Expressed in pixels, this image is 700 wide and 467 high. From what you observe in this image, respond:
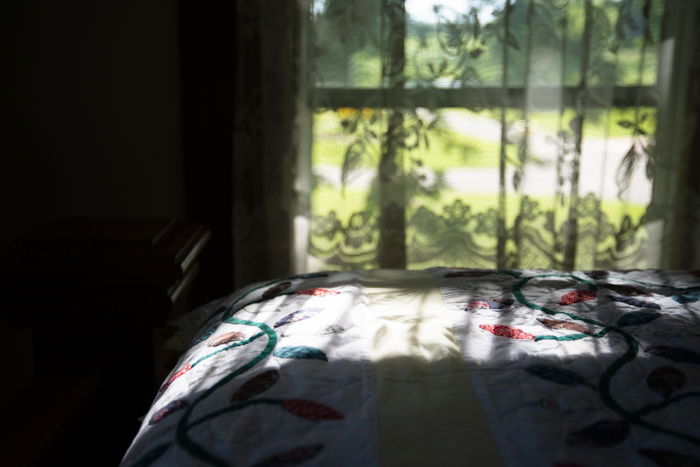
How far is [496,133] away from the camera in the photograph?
1982 mm

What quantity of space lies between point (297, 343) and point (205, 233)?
1.74 feet

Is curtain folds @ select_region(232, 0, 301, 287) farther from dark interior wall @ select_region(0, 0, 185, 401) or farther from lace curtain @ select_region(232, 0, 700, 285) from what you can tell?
dark interior wall @ select_region(0, 0, 185, 401)

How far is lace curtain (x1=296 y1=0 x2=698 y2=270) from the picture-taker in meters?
1.92

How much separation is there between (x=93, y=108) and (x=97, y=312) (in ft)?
3.78

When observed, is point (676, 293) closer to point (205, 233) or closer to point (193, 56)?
point (205, 233)

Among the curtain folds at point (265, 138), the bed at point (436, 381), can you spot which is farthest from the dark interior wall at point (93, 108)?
the bed at point (436, 381)

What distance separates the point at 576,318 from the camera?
3.27 ft

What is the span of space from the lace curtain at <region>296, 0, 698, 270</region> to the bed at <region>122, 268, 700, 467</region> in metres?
0.88

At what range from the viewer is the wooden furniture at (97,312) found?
1.05 metres

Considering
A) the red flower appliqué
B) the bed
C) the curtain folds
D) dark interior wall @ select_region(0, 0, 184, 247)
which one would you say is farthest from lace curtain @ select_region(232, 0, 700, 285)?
the red flower appliqué

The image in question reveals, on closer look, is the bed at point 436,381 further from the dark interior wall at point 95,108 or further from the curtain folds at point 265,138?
the dark interior wall at point 95,108

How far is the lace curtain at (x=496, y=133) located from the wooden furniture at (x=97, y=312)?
0.96 m

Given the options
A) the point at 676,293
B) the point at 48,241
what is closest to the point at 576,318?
the point at 676,293

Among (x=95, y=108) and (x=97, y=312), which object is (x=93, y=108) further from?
(x=97, y=312)
